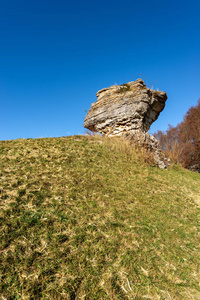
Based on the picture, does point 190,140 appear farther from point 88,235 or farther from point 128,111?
point 88,235

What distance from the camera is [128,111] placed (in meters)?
9.10

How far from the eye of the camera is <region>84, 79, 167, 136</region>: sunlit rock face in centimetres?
901

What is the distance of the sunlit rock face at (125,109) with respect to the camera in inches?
355

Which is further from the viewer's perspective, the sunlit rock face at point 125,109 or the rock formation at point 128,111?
the sunlit rock face at point 125,109

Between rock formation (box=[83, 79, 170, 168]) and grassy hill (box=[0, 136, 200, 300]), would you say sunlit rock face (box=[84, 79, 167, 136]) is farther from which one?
grassy hill (box=[0, 136, 200, 300])

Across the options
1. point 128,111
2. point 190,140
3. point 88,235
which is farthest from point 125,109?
point 190,140

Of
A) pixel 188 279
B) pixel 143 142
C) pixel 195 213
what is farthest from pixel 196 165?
pixel 188 279

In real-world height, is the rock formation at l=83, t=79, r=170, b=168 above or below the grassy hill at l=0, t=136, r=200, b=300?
above

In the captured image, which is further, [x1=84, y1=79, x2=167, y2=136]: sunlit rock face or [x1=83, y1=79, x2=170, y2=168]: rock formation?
[x1=84, y1=79, x2=167, y2=136]: sunlit rock face

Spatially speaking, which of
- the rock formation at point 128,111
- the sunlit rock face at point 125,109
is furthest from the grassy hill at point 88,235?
the sunlit rock face at point 125,109

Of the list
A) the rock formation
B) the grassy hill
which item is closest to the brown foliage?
the rock formation

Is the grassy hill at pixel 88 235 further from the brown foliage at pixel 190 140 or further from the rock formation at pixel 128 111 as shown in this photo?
the brown foliage at pixel 190 140

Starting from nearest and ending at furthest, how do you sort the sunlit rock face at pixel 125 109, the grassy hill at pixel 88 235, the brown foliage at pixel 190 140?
1. the grassy hill at pixel 88 235
2. the sunlit rock face at pixel 125 109
3. the brown foliage at pixel 190 140

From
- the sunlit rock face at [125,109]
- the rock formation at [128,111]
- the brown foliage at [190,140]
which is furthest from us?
the brown foliage at [190,140]
